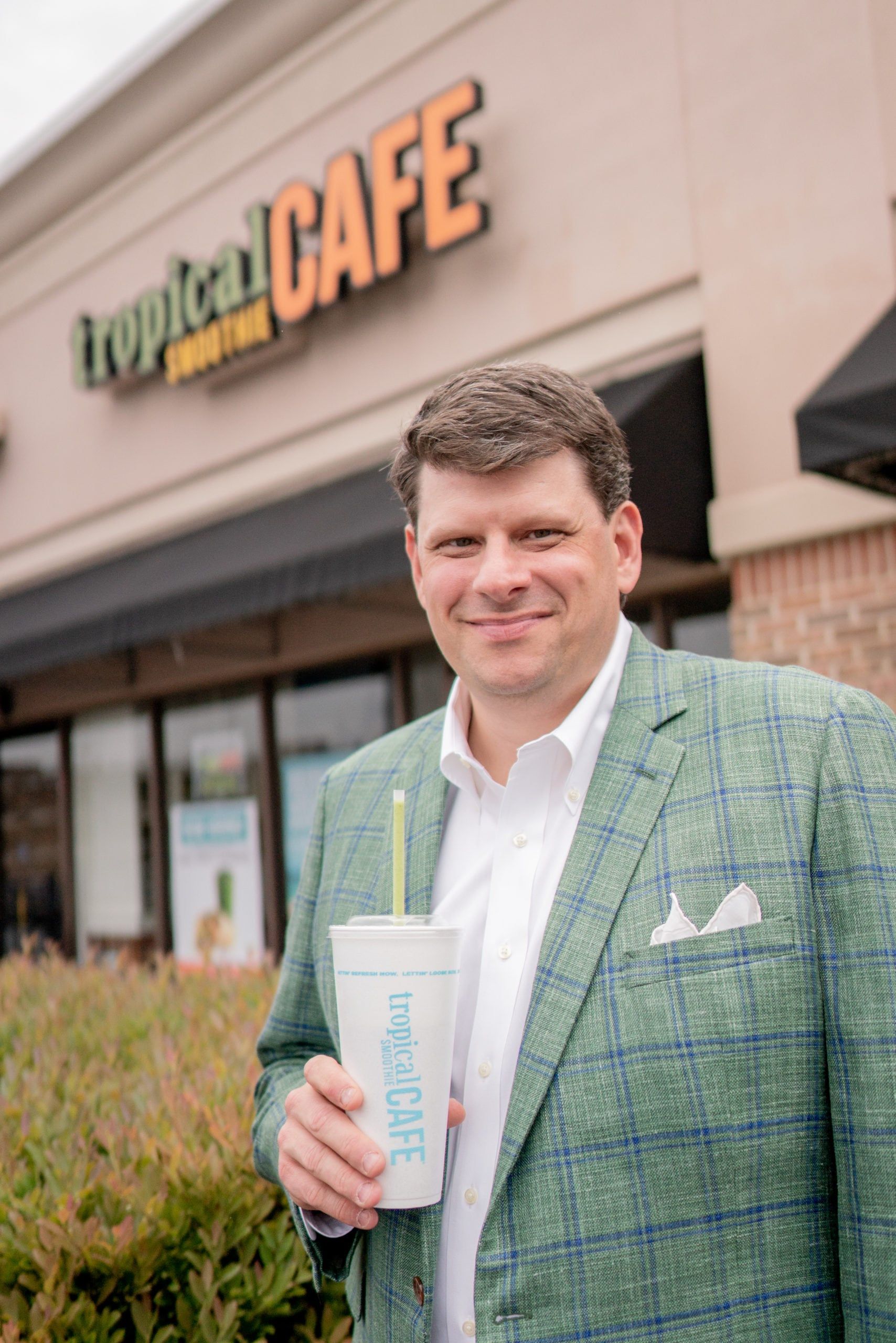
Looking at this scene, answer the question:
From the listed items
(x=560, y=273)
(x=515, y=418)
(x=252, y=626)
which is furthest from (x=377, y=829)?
(x=252, y=626)

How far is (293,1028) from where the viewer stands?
203cm

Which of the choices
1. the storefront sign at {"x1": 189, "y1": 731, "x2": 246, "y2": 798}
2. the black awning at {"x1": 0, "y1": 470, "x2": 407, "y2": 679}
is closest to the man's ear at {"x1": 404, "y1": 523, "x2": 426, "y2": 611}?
the black awning at {"x1": 0, "y1": 470, "x2": 407, "y2": 679}

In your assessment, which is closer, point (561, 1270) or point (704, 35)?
point (561, 1270)

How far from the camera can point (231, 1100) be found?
8.11 feet

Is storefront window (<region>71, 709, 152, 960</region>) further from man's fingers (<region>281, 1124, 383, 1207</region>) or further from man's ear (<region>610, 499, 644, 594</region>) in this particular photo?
man's fingers (<region>281, 1124, 383, 1207</region>)

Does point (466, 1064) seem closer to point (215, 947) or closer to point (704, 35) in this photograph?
point (704, 35)

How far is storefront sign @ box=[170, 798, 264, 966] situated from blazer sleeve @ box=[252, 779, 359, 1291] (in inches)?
277

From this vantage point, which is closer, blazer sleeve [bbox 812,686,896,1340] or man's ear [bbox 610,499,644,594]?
blazer sleeve [bbox 812,686,896,1340]

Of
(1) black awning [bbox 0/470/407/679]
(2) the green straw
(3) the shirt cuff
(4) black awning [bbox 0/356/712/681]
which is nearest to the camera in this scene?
(2) the green straw

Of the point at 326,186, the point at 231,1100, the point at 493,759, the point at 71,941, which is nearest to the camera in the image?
the point at 493,759

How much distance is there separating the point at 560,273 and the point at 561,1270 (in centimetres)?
614

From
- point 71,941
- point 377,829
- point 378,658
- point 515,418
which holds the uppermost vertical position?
point 378,658

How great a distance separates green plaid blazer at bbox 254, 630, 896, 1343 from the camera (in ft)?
4.72

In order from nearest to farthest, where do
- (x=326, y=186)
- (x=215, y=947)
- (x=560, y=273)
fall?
(x=560, y=273) → (x=326, y=186) → (x=215, y=947)
